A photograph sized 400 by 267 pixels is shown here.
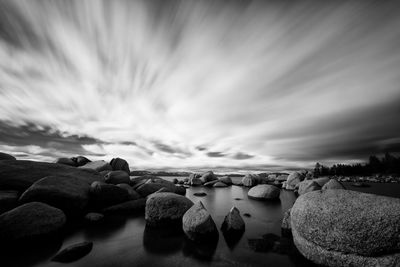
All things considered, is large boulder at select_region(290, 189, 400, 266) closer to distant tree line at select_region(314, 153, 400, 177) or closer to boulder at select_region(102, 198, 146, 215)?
boulder at select_region(102, 198, 146, 215)

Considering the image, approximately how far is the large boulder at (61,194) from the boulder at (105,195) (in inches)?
22.0

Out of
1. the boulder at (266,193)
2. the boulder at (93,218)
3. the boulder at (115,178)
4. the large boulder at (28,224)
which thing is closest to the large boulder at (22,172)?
the boulder at (93,218)

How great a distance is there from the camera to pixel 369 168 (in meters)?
85.9

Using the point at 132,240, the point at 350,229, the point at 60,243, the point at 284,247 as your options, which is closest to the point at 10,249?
the point at 60,243

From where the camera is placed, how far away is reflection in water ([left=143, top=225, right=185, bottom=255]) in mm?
6656

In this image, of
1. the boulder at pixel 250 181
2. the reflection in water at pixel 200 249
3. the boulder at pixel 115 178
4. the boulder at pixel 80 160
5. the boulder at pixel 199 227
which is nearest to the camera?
the reflection in water at pixel 200 249

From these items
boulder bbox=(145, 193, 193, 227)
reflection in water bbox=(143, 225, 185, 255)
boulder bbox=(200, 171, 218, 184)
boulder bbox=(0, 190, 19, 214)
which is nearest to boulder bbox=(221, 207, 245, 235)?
reflection in water bbox=(143, 225, 185, 255)

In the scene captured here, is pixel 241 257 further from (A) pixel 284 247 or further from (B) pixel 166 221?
(B) pixel 166 221

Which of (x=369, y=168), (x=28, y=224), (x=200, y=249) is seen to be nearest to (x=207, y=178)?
(x=200, y=249)

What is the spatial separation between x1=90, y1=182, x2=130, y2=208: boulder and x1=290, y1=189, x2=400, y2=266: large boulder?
12.6 metres

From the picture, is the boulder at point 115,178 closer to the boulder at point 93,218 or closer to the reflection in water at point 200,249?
the boulder at point 93,218

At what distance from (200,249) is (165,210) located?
11.1ft

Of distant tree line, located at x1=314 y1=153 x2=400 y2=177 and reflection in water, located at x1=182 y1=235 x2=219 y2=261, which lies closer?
reflection in water, located at x1=182 y1=235 x2=219 y2=261

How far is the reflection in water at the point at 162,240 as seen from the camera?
21.8 feet
